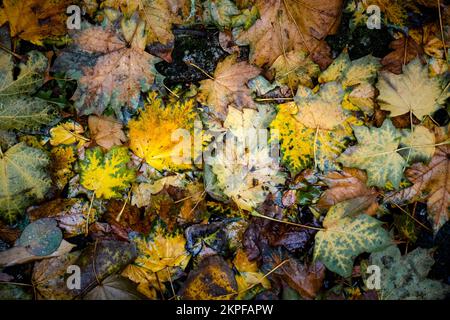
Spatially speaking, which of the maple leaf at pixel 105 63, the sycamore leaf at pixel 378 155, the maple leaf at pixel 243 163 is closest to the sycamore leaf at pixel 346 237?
the sycamore leaf at pixel 378 155

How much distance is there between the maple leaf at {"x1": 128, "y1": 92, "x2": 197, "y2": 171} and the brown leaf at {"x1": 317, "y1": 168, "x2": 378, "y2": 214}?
1.92 feet

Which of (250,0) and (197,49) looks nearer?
(250,0)

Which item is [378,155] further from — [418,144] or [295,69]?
[295,69]

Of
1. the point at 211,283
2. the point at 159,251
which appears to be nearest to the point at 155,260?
the point at 159,251

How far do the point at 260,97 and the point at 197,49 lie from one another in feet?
1.15

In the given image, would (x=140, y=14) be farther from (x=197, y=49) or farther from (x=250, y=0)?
(x=250, y=0)

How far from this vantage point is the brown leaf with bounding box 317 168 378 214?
133cm

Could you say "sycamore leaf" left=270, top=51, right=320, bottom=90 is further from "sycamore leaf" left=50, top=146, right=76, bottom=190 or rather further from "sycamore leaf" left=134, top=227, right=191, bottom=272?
"sycamore leaf" left=50, top=146, right=76, bottom=190

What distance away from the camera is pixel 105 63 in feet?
A: 4.28

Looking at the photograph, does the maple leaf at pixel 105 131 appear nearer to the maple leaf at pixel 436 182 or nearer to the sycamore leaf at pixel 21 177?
the sycamore leaf at pixel 21 177

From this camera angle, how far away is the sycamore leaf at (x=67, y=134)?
138 cm

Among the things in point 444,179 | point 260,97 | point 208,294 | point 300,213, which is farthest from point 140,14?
point 444,179

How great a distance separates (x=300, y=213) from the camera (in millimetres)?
1388
